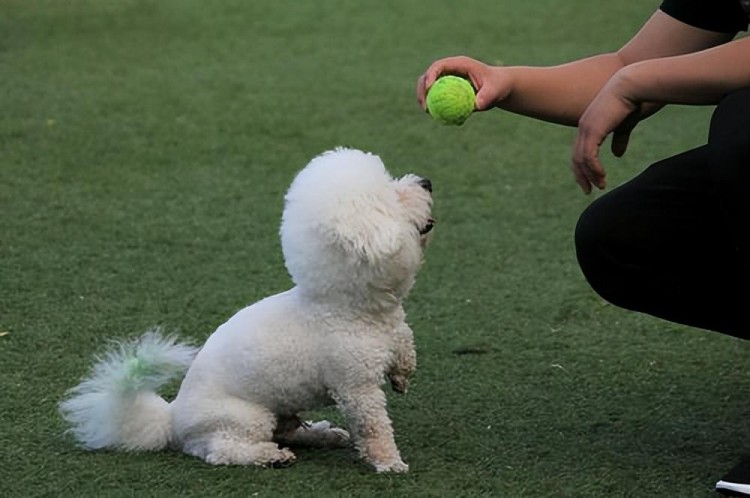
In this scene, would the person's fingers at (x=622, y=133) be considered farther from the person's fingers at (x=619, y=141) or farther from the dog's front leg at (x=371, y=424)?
the dog's front leg at (x=371, y=424)

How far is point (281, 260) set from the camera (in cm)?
298

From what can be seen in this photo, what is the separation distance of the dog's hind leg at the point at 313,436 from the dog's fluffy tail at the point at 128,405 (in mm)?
178

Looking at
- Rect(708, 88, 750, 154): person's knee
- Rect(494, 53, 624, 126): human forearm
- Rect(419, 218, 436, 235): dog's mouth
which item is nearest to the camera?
Rect(708, 88, 750, 154): person's knee

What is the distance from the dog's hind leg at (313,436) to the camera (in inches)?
79.5

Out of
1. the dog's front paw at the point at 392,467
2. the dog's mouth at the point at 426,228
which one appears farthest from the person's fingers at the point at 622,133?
the dog's front paw at the point at 392,467

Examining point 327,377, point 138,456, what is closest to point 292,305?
point 327,377

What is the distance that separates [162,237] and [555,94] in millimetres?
1329

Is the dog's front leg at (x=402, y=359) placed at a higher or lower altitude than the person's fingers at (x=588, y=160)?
lower

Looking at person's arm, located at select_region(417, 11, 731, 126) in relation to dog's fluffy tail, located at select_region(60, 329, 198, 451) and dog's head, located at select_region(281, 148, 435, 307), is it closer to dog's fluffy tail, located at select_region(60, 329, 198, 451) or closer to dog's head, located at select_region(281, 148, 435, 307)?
dog's head, located at select_region(281, 148, 435, 307)

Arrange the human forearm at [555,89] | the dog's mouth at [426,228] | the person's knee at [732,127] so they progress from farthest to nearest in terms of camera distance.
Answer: the human forearm at [555,89], the dog's mouth at [426,228], the person's knee at [732,127]

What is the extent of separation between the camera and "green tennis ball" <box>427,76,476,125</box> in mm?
1900

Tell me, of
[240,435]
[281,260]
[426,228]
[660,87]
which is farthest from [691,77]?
[281,260]

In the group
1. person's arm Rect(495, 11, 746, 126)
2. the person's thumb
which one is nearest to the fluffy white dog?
the person's thumb

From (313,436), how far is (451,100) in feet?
1.82
